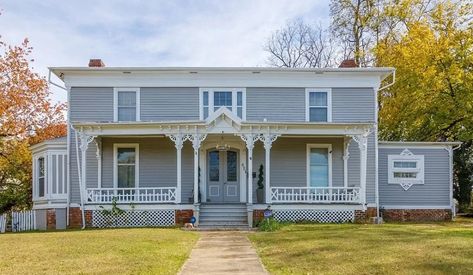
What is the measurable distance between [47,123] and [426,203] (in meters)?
20.2

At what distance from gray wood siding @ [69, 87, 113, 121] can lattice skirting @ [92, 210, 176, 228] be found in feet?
13.3

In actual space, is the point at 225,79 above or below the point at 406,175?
above

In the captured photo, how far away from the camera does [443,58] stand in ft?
89.2

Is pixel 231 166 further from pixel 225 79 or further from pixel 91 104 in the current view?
pixel 91 104

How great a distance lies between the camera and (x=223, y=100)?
2264 centimetres

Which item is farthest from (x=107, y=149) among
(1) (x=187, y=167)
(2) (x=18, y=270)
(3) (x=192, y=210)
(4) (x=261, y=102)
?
(2) (x=18, y=270)

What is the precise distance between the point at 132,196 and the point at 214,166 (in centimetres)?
365

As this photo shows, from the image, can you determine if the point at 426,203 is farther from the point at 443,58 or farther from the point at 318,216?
the point at 443,58

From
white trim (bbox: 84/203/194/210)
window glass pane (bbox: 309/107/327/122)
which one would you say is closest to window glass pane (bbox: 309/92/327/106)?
window glass pane (bbox: 309/107/327/122)

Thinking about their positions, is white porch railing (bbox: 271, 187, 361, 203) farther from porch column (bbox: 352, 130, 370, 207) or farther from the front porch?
porch column (bbox: 352, 130, 370, 207)

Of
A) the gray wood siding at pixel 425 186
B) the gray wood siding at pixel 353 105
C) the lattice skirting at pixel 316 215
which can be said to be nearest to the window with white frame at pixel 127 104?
the lattice skirting at pixel 316 215

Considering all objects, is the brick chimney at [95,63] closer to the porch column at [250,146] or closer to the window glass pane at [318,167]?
the porch column at [250,146]

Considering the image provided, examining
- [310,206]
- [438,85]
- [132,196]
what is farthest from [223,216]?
[438,85]

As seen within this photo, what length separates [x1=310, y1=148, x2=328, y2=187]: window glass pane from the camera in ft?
75.0
